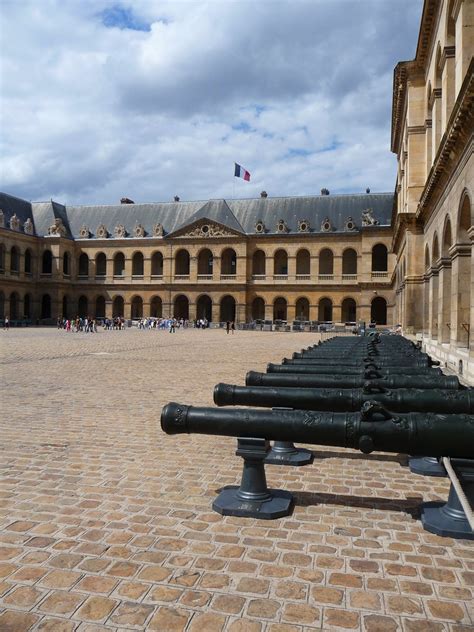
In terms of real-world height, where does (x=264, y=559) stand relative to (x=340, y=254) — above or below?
below

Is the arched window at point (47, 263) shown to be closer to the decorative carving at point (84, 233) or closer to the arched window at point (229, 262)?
the decorative carving at point (84, 233)

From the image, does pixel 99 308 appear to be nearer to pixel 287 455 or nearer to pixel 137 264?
pixel 137 264

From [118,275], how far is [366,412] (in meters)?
58.4

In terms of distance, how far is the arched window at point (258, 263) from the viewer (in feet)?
185

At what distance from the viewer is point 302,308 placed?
55188mm

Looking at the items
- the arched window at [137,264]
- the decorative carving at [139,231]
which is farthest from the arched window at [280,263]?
the arched window at [137,264]

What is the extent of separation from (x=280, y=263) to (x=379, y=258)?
31.6 ft

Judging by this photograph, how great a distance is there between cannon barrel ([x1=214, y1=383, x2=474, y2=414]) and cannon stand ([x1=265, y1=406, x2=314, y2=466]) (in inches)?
44.8

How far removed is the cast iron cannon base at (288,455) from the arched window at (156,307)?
53.7 metres

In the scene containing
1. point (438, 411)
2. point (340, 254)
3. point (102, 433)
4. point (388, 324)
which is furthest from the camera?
point (340, 254)

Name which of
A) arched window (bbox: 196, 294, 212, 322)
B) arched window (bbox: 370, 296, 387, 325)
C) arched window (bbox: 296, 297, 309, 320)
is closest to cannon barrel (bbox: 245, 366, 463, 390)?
arched window (bbox: 370, 296, 387, 325)

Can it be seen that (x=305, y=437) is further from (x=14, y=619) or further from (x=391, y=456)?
(x=391, y=456)

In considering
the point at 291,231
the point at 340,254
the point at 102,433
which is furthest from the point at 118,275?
the point at 102,433

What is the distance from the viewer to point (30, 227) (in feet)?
190
